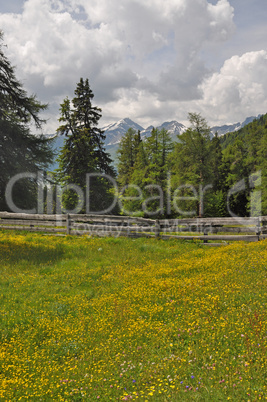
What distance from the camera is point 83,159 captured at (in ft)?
98.8

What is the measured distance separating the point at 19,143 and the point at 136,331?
62.2ft

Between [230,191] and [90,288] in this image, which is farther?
[230,191]

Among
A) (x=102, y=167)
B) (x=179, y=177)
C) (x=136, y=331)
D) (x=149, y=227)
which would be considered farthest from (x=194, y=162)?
(x=136, y=331)

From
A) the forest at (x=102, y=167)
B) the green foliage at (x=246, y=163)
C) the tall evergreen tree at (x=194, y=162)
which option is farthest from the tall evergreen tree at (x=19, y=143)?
the green foliage at (x=246, y=163)

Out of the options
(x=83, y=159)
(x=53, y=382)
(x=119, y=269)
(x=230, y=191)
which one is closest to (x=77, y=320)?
(x=53, y=382)

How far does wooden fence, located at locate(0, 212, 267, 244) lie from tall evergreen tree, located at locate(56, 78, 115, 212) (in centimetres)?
1108

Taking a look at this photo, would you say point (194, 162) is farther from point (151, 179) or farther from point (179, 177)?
point (151, 179)

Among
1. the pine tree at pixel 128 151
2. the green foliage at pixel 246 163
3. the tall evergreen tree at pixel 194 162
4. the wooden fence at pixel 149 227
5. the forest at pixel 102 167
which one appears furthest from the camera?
the pine tree at pixel 128 151

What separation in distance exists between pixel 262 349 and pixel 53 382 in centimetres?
360

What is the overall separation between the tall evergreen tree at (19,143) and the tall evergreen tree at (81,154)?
725cm

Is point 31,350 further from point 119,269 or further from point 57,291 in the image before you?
point 119,269

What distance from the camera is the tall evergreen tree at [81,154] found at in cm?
3025

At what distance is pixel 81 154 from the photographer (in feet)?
99.1

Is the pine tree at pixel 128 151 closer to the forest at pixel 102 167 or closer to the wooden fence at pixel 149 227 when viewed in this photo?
the forest at pixel 102 167
